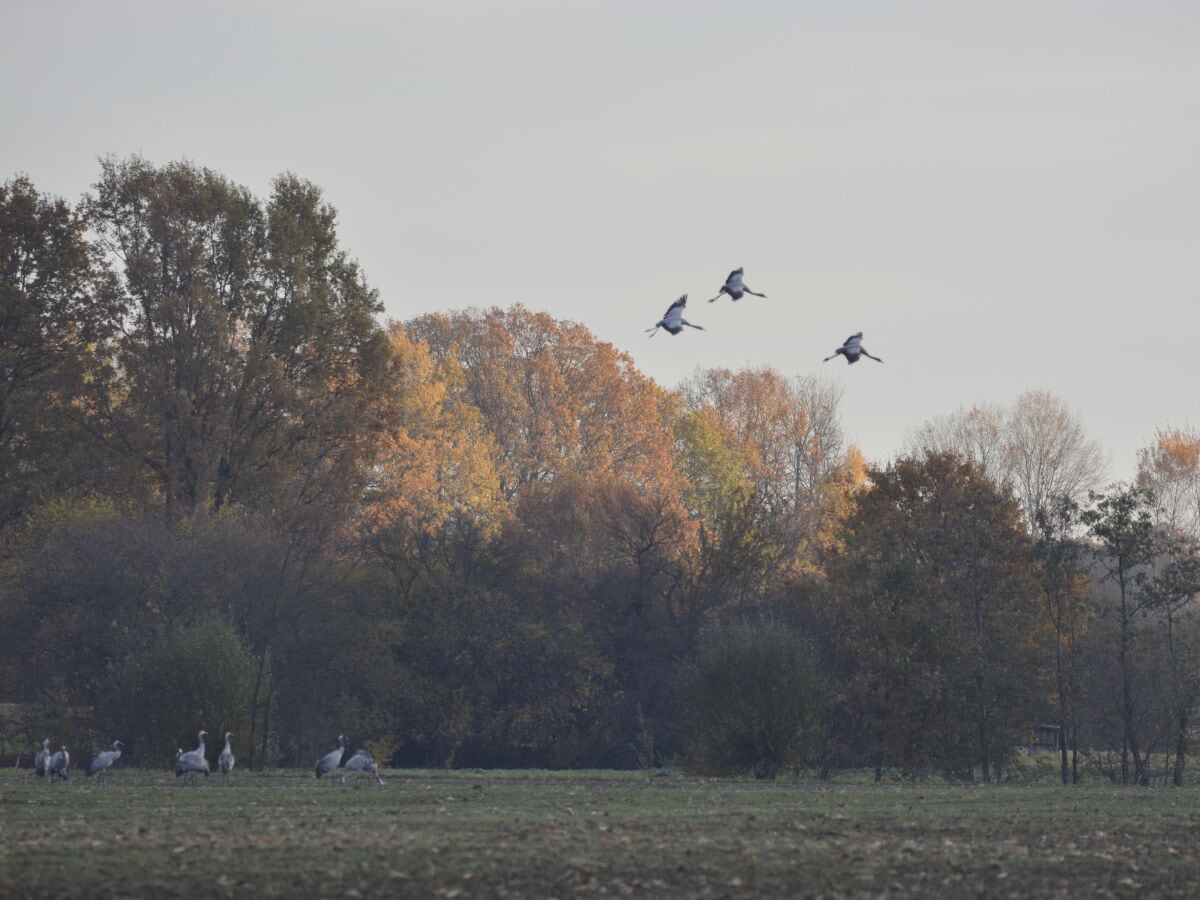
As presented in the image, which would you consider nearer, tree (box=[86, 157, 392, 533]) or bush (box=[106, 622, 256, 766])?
bush (box=[106, 622, 256, 766])

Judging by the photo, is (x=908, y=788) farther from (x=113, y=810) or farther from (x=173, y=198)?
(x=173, y=198)

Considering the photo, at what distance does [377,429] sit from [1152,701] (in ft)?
95.8

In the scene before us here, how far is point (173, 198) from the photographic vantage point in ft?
191

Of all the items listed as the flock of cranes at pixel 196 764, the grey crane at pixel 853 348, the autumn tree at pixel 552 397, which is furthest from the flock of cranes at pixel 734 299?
the autumn tree at pixel 552 397

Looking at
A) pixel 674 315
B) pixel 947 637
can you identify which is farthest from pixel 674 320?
pixel 947 637

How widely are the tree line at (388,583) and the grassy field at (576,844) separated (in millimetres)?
16428

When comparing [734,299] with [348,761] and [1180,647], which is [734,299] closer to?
[348,761]

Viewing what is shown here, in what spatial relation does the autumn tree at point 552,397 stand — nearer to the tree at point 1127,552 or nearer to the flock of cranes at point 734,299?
the tree at point 1127,552

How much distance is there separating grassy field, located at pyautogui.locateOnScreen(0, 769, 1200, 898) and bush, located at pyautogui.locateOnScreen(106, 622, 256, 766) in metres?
11.6

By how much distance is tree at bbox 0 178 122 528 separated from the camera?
56.2 metres

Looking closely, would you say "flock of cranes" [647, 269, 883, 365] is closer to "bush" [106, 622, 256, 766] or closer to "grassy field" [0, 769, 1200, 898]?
"grassy field" [0, 769, 1200, 898]

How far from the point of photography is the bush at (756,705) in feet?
154

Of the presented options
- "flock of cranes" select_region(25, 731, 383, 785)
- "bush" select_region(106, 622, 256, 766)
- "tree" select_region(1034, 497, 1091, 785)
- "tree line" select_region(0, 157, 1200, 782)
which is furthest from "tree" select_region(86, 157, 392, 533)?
"tree" select_region(1034, 497, 1091, 785)

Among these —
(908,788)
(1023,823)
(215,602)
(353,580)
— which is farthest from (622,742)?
(1023,823)
